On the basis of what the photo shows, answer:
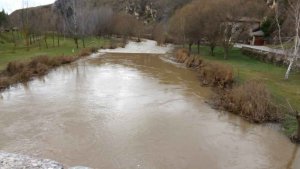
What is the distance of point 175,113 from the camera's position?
22875 millimetres

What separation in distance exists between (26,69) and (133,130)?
20.2 m

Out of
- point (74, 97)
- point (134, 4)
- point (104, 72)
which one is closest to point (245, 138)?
point (74, 97)

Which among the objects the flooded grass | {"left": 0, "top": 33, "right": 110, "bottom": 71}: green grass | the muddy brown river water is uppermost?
{"left": 0, "top": 33, "right": 110, "bottom": 71}: green grass

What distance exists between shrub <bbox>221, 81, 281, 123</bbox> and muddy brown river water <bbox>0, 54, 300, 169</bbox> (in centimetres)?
90

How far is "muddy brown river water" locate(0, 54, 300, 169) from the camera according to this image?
15766 mm

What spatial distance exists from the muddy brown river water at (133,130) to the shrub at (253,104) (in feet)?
2.96

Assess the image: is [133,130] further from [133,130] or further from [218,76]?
[218,76]

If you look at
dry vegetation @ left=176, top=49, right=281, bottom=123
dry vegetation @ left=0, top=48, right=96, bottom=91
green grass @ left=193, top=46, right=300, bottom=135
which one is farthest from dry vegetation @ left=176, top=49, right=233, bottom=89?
dry vegetation @ left=0, top=48, right=96, bottom=91

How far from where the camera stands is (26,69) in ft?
115

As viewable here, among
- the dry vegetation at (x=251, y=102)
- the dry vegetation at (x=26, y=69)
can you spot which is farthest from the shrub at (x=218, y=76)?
the dry vegetation at (x=26, y=69)

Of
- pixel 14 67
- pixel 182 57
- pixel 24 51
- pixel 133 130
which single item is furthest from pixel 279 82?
pixel 24 51

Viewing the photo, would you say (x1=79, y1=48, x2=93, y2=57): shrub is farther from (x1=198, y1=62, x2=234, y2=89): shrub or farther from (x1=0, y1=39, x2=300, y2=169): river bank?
(x1=198, y1=62, x2=234, y2=89): shrub

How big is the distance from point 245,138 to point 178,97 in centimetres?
915

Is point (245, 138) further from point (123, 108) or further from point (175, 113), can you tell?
point (123, 108)
